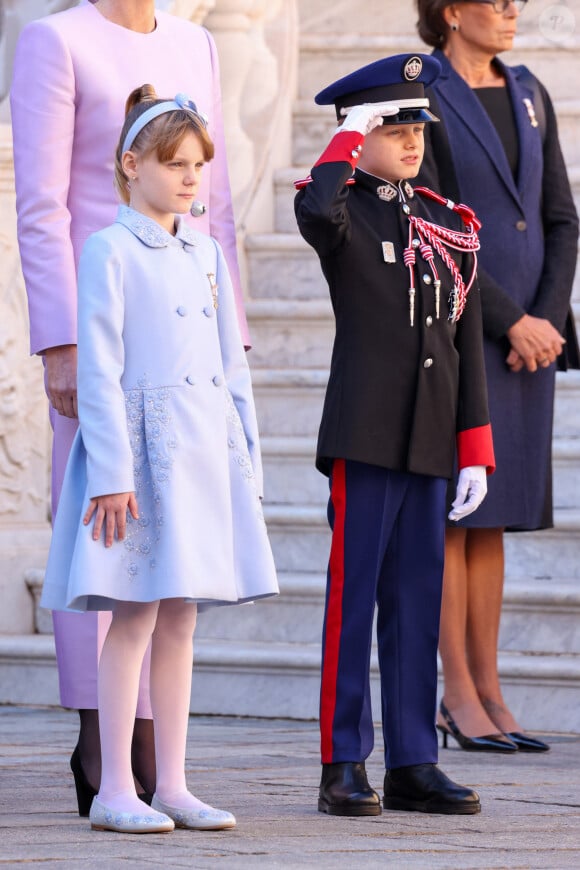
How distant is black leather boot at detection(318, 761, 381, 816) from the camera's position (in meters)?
3.20

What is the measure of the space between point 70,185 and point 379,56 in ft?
13.2

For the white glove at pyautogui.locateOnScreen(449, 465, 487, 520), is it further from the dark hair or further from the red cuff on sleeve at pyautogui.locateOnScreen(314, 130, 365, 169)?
the dark hair

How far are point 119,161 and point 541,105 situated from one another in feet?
6.08

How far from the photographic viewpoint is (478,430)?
342 centimetres

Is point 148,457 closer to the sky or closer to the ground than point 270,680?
closer to the sky

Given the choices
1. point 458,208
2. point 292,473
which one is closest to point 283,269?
point 292,473

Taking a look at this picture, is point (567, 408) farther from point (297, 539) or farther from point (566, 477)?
point (297, 539)

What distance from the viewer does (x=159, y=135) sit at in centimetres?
305

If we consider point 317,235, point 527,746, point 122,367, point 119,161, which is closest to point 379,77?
point 317,235

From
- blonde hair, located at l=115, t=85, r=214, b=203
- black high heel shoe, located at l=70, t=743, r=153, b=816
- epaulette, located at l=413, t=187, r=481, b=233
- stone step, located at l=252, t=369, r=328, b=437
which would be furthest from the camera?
stone step, located at l=252, t=369, r=328, b=437

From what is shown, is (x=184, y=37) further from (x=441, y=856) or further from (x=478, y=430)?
(x=441, y=856)

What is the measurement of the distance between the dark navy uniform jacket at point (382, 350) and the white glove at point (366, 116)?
0.07ft

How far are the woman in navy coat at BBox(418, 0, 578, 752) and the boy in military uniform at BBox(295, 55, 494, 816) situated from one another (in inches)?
36.7

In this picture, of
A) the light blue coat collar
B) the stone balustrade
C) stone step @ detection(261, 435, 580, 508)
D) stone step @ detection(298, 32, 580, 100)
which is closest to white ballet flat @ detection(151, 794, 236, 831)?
the light blue coat collar
